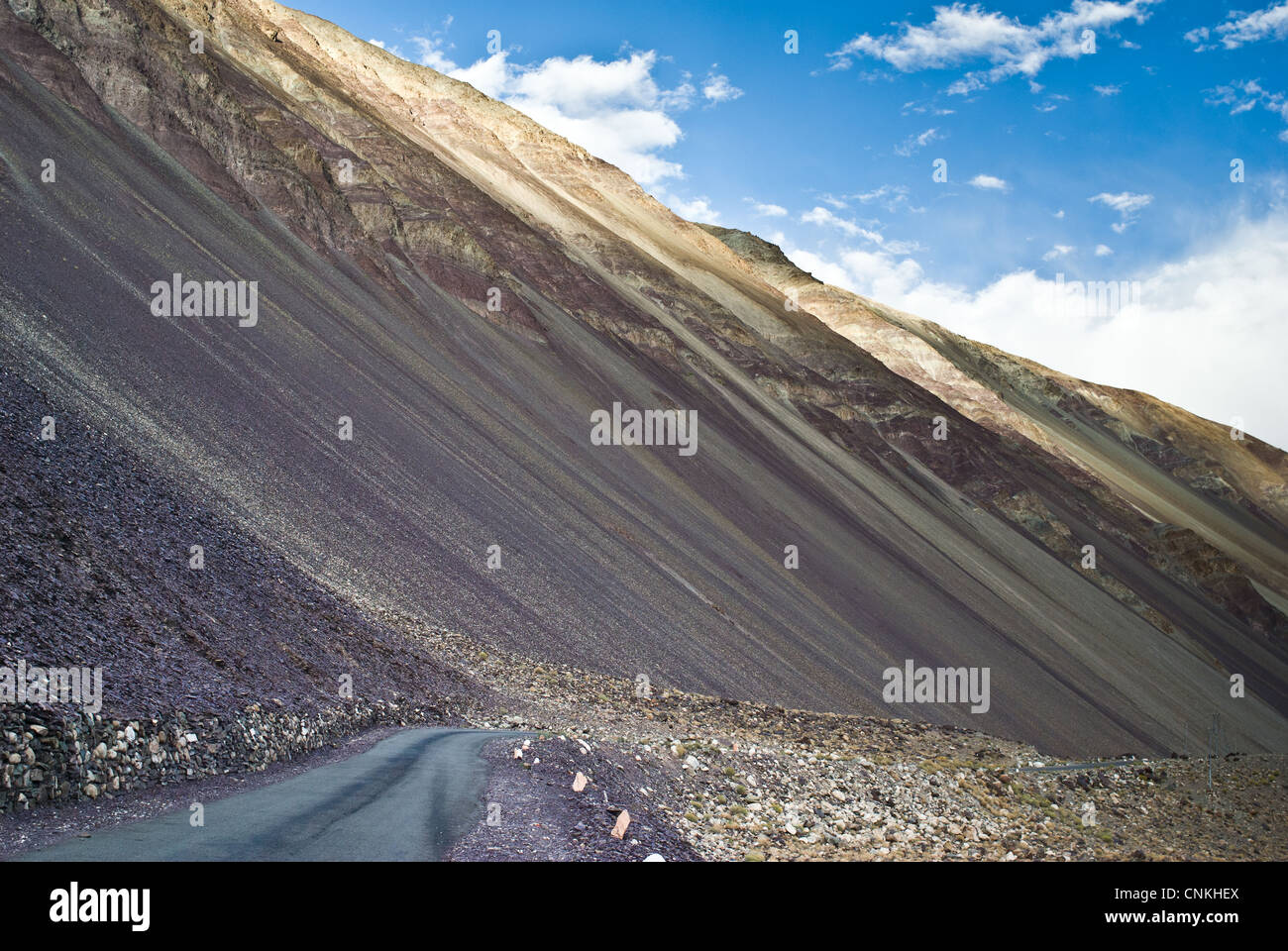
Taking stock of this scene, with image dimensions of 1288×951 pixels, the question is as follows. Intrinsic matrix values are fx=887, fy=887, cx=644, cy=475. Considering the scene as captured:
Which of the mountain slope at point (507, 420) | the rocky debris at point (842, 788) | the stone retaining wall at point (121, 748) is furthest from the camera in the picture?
the mountain slope at point (507, 420)

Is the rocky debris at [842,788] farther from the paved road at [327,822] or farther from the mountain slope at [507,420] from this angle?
the mountain slope at [507,420]

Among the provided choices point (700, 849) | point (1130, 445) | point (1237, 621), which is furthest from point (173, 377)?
point (1130, 445)

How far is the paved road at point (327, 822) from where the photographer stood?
6.61 metres

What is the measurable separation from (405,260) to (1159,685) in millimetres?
45827

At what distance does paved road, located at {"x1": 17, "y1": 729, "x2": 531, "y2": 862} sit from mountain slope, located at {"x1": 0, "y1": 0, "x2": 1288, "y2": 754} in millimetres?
3101

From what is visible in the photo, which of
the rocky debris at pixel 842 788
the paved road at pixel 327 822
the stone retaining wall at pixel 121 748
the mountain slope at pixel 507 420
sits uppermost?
the mountain slope at pixel 507 420

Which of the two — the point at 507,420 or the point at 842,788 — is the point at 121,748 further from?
the point at 507,420

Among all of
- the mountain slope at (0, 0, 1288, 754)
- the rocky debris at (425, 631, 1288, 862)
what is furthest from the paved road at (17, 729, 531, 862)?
the mountain slope at (0, 0, 1288, 754)

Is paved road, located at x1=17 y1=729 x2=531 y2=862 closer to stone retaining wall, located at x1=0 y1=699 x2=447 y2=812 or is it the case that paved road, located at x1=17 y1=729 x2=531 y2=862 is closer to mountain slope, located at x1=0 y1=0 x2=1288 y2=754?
stone retaining wall, located at x1=0 y1=699 x2=447 y2=812

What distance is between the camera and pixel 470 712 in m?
16.5

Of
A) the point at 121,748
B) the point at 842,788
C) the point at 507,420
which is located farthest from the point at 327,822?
the point at 507,420

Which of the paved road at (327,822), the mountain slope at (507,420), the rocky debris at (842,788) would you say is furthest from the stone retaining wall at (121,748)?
the rocky debris at (842,788)

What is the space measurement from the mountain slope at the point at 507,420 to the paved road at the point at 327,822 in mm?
3101

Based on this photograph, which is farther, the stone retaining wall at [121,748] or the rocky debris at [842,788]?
the rocky debris at [842,788]
